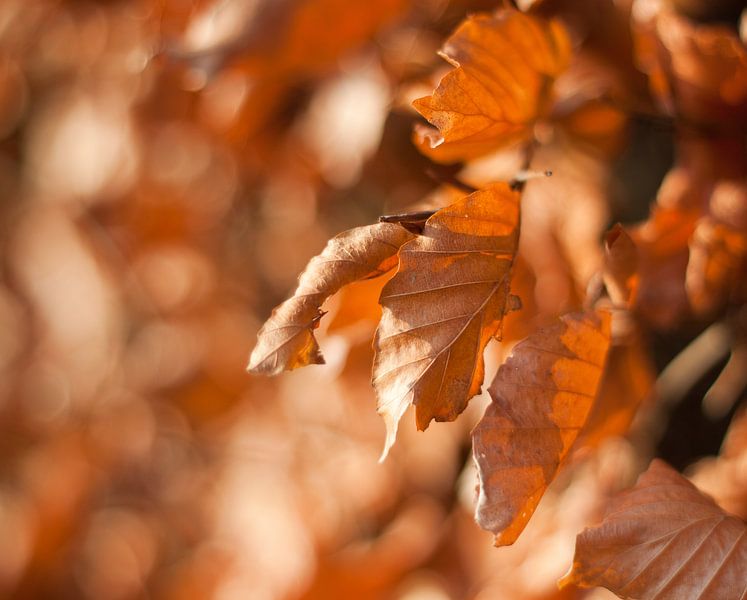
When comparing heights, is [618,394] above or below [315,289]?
below

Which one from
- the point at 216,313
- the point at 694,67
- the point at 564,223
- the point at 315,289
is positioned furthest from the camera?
the point at 216,313

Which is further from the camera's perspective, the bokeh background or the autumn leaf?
the bokeh background

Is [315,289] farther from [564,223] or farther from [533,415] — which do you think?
[564,223]

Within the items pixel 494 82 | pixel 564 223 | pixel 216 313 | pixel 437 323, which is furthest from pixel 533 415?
pixel 216 313

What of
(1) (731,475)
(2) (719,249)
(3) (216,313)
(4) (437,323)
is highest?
(4) (437,323)

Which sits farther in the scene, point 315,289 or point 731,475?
point 731,475

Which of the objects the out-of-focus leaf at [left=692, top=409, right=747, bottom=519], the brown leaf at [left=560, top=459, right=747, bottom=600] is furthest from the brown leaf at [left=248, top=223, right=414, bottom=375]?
the out-of-focus leaf at [left=692, top=409, right=747, bottom=519]

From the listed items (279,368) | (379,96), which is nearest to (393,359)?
(279,368)

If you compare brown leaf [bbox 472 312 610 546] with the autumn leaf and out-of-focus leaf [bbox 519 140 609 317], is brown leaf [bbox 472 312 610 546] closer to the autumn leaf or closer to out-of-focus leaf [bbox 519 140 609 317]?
the autumn leaf
